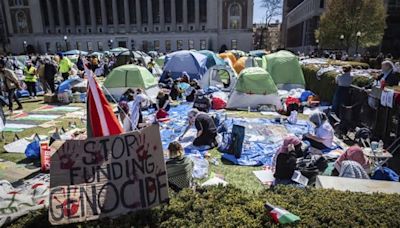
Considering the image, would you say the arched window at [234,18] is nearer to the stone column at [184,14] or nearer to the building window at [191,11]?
the building window at [191,11]

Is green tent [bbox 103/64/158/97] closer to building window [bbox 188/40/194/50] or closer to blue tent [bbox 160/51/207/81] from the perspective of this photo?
blue tent [bbox 160/51/207/81]

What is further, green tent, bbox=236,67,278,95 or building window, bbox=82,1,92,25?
building window, bbox=82,1,92,25

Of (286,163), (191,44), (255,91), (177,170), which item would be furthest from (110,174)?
(191,44)

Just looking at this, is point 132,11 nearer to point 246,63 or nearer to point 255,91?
point 246,63

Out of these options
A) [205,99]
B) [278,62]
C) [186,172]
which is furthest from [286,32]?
[186,172]

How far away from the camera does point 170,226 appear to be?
2729 mm

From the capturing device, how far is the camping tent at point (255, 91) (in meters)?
11.4

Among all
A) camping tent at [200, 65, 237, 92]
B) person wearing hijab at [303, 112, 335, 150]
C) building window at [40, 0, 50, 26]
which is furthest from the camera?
building window at [40, 0, 50, 26]

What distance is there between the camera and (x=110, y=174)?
3047 mm

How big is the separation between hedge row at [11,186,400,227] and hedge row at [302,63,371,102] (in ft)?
24.1

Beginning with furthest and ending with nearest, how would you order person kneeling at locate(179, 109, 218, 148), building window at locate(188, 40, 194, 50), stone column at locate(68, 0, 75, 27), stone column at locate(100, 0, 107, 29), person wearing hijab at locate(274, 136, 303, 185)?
stone column at locate(68, 0, 75, 27) → stone column at locate(100, 0, 107, 29) → building window at locate(188, 40, 194, 50) → person kneeling at locate(179, 109, 218, 148) → person wearing hijab at locate(274, 136, 303, 185)

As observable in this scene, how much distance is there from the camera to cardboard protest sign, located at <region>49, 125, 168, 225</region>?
292cm

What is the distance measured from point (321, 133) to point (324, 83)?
613cm

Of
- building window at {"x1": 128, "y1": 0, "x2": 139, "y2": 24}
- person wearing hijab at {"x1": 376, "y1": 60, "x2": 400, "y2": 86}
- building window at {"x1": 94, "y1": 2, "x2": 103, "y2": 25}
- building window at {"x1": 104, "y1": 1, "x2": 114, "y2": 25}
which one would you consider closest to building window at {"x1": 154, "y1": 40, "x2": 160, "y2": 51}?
building window at {"x1": 128, "y1": 0, "x2": 139, "y2": 24}
